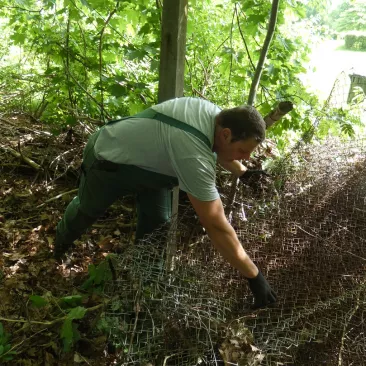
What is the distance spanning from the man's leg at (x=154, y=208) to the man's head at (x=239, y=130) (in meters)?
0.61

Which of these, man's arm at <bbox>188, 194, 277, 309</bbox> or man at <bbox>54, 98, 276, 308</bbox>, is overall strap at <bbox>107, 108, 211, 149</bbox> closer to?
man at <bbox>54, 98, 276, 308</bbox>

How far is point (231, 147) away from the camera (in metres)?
1.61

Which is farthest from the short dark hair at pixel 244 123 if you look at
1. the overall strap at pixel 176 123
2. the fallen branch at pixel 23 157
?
the fallen branch at pixel 23 157

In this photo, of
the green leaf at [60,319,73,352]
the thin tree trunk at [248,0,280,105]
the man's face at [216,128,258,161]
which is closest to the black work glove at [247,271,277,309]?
the man's face at [216,128,258,161]

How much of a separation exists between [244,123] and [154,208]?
2.79 ft

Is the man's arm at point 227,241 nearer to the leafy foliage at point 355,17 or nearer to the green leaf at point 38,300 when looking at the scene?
the green leaf at point 38,300

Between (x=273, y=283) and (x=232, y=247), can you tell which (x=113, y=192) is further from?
(x=273, y=283)

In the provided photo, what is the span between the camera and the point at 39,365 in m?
1.73

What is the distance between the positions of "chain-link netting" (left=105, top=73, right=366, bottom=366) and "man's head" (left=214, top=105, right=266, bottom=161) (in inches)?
19.3

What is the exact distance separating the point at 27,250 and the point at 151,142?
1357 millimetres

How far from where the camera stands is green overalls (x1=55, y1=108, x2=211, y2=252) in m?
1.87

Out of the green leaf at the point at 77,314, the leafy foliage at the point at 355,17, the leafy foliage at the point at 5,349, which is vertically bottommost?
the leafy foliage at the point at 5,349

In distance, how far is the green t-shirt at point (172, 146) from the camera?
4.91 feet

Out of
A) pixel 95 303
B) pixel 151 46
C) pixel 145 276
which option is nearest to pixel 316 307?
pixel 145 276
